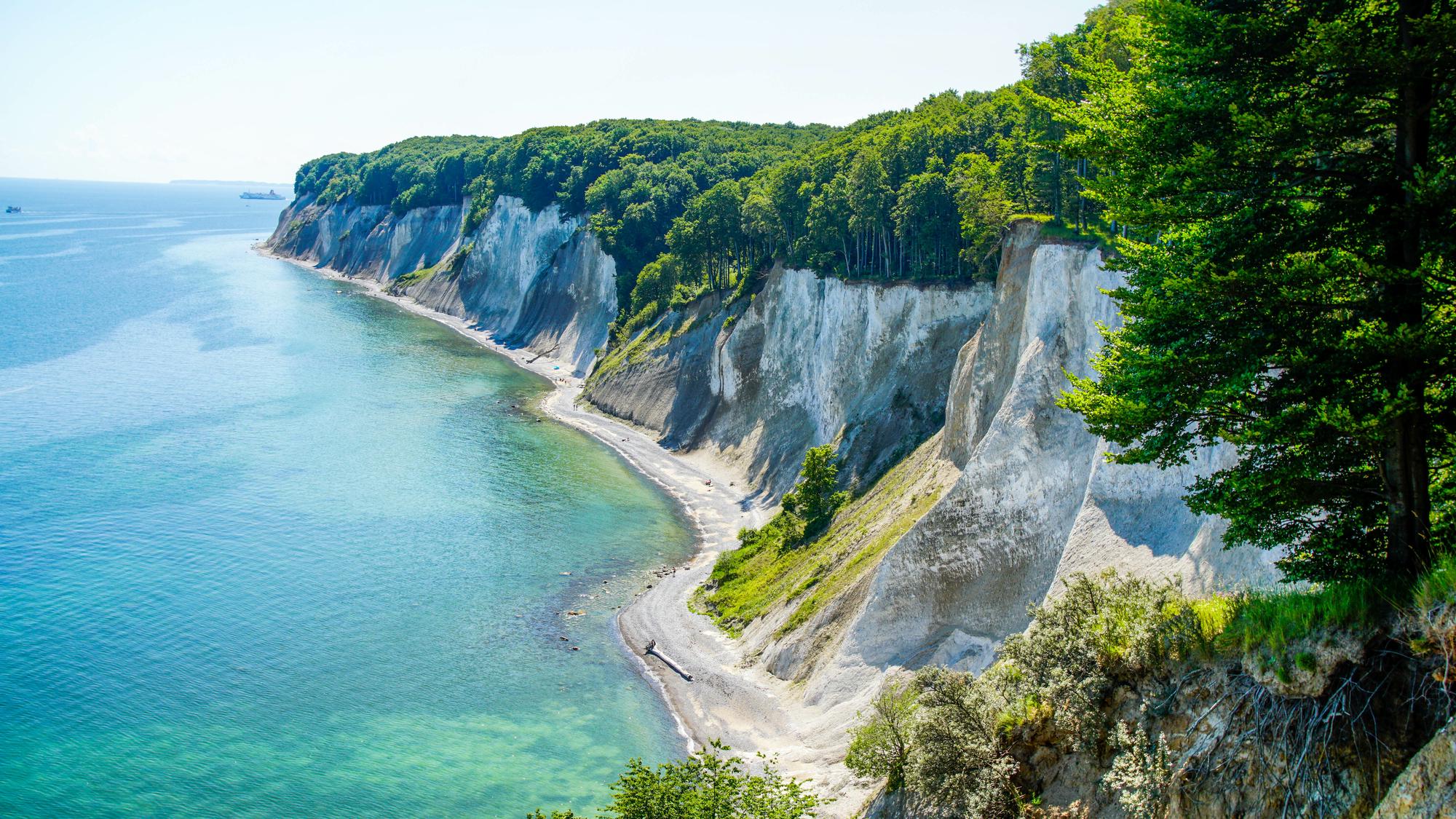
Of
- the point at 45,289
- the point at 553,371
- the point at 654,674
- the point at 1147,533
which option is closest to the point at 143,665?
the point at 654,674

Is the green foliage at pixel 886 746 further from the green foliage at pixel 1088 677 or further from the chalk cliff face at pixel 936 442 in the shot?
the chalk cliff face at pixel 936 442

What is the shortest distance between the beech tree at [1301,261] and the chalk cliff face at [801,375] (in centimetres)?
4544

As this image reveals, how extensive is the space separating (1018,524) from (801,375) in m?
38.6

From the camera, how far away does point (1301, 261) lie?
14.4 metres

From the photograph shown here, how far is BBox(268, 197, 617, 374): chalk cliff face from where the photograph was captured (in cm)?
12381

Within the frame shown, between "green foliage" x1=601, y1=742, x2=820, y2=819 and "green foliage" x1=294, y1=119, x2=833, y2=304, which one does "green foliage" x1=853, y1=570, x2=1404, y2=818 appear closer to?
"green foliage" x1=601, y1=742, x2=820, y2=819

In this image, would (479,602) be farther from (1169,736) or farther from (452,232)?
(452,232)

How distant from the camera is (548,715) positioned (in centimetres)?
4619

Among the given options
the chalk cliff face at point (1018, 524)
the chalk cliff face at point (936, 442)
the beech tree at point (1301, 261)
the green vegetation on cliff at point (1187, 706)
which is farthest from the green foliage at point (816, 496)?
the beech tree at point (1301, 261)

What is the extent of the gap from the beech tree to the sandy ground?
22634 millimetres

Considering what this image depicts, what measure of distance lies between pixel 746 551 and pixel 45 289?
15850 cm

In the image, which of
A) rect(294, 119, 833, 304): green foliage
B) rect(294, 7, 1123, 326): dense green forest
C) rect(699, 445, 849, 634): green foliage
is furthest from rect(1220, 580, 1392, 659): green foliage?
rect(294, 119, 833, 304): green foliage

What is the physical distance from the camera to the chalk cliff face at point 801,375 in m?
64.1

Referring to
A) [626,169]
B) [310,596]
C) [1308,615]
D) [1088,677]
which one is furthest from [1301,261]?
[626,169]
